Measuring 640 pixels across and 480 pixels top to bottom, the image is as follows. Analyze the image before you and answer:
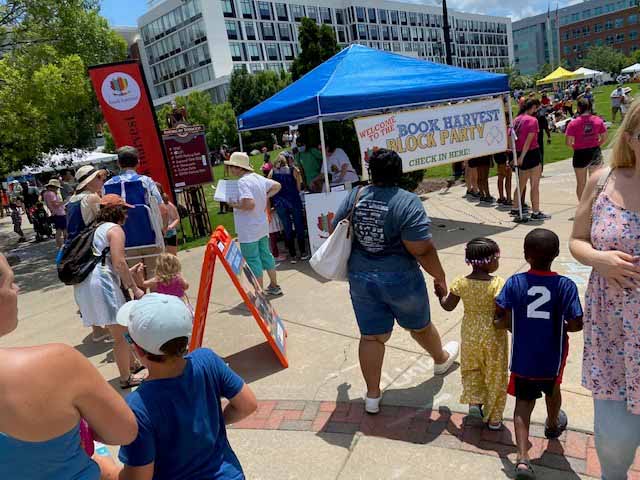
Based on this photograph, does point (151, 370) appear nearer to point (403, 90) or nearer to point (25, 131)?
point (403, 90)

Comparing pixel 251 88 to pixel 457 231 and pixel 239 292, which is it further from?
pixel 239 292

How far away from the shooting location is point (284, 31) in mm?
Result: 74562

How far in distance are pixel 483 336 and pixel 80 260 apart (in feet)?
10.5

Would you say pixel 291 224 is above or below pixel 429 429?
above

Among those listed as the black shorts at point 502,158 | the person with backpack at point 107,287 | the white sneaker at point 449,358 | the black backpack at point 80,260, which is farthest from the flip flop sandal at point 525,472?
the black shorts at point 502,158

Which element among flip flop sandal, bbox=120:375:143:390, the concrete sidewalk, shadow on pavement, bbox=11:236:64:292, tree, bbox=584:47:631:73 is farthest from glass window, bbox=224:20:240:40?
flip flop sandal, bbox=120:375:143:390

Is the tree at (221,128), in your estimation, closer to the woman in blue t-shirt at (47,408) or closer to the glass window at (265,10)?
the glass window at (265,10)

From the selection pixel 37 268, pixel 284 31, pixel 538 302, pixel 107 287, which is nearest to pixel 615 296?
pixel 538 302

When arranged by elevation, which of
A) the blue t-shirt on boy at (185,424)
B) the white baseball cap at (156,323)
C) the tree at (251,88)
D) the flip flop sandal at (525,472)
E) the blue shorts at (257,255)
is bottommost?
the flip flop sandal at (525,472)

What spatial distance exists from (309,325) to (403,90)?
3651 millimetres

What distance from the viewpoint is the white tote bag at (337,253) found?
10.4ft

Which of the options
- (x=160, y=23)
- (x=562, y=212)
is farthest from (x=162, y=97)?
(x=562, y=212)

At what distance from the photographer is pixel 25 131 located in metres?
9.15

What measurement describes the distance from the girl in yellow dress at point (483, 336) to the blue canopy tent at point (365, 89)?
13.2 feet
